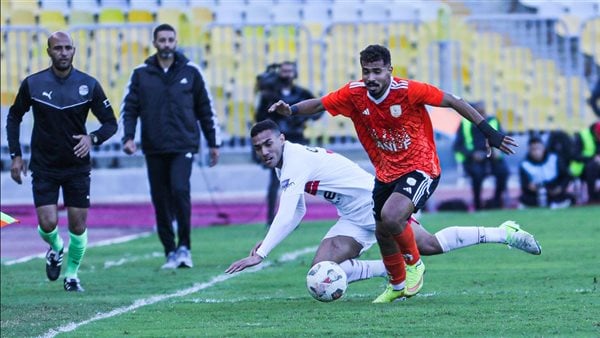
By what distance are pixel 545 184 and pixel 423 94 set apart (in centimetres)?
1066

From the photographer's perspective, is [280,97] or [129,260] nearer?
[129,260]

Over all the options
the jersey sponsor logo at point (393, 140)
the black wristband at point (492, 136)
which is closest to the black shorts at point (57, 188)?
the jersey sponsor logo at point (393, 140)

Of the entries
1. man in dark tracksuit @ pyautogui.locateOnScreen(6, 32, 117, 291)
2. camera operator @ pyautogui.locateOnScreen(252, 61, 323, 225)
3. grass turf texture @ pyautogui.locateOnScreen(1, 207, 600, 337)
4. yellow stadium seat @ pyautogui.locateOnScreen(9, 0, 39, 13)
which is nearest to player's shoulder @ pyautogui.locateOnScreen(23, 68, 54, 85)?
man in dark tracksuit @ pyautogui.locateOnScreen(6, 32, 117, 291)

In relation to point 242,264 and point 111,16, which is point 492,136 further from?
point 111,16

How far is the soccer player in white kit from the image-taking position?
944 cm

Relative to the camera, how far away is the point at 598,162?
64.2ft

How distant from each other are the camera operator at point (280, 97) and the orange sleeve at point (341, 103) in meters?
7.23

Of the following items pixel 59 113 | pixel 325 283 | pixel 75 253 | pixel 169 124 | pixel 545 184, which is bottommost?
pixel 545 184

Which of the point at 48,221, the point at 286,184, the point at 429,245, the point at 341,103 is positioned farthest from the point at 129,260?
the point at 341,103

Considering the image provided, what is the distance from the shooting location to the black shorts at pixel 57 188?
11.1 metres

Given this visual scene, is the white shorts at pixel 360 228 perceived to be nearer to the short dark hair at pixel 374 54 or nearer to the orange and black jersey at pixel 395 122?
the orange and black jersey at pixel 395 122

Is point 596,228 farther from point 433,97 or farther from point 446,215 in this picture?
point 433,97

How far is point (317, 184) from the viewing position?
984 centimetres

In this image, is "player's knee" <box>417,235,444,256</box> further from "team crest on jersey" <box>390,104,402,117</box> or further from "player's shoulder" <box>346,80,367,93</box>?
"player's shoulder" <box>346,80,367,93</box>
